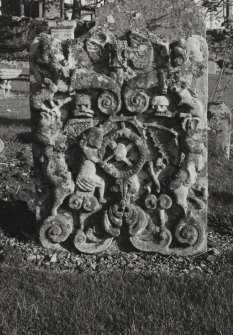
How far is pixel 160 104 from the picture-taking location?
4062 millimetres

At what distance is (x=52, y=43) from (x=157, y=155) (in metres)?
1.32

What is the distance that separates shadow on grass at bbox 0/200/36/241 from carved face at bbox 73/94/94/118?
1.35m

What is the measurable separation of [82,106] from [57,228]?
113 centimetres

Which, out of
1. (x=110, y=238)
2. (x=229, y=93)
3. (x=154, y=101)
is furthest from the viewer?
(x=229, y=93)

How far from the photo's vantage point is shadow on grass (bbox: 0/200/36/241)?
4.77 m

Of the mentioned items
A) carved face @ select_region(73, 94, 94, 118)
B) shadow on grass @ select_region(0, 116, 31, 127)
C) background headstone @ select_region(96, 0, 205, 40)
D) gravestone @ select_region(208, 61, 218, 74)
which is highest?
gravestone @ select_region(208, 61, 218, 74)

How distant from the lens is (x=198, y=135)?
4133mm

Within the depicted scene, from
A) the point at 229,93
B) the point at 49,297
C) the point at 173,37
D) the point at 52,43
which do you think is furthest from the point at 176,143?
the point at 229,93


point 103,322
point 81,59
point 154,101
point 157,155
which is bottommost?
point 103,322

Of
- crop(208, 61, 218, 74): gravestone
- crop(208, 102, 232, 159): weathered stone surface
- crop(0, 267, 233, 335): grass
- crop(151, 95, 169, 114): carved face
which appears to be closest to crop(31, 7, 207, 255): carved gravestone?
crop(151, 95, 169, 114): carved face

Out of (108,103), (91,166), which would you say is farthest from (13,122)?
(108,103)

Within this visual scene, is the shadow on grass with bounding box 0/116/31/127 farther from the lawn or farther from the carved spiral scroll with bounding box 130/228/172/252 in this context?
the carved spiral scroll with bounding box 130/228/172/252

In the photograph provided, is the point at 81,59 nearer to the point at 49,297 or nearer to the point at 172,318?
the point at 49,297

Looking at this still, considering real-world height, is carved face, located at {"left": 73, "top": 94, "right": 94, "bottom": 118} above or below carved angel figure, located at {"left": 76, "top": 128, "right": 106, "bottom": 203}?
above
